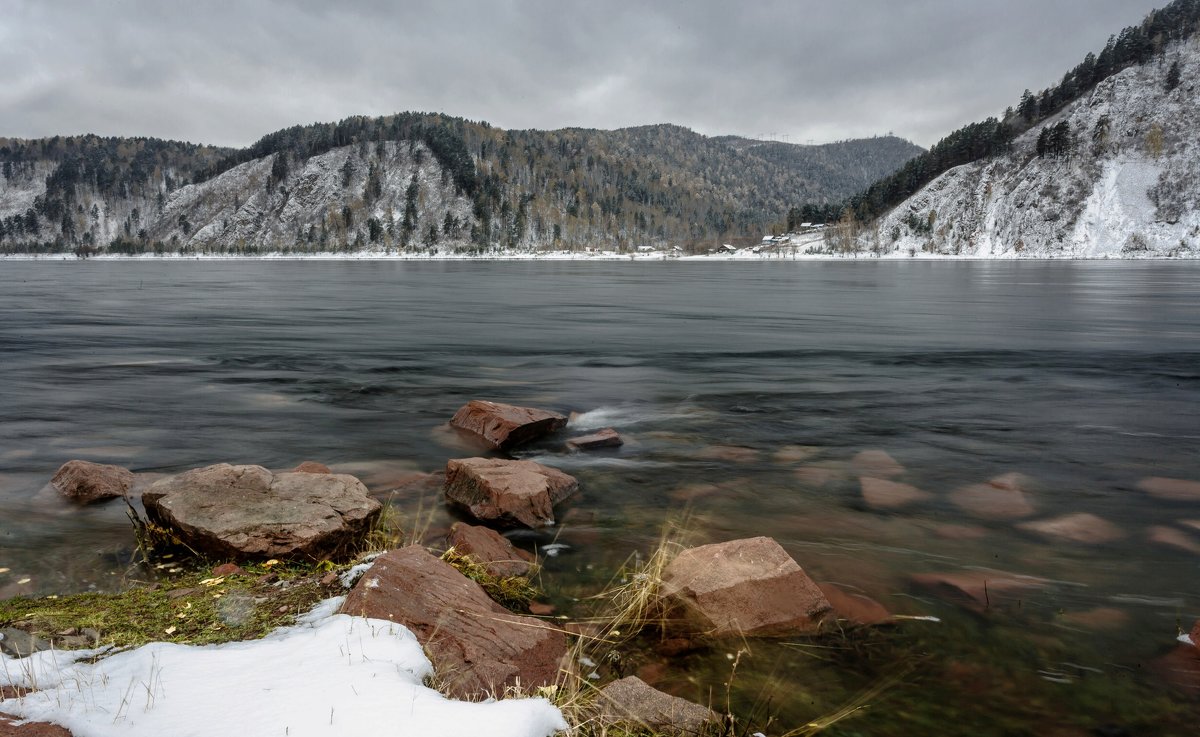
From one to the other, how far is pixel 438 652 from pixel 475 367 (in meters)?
18.3

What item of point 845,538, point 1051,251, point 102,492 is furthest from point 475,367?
point 1051,251

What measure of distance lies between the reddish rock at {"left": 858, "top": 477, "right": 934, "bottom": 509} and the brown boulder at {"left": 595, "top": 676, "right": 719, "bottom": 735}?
19.6 feet

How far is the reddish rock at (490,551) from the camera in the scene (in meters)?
6.74

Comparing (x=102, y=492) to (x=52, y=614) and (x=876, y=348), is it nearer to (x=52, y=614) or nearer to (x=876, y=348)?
(x=52, y=614)

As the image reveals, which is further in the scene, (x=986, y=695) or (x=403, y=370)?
(x=403, y=370)

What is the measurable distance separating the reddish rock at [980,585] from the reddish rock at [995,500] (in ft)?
6.58

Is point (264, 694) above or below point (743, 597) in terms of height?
above

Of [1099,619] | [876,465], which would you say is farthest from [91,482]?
[1099,619]

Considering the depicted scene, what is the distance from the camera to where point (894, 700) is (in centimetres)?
512

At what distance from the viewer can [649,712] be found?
13.8 ft

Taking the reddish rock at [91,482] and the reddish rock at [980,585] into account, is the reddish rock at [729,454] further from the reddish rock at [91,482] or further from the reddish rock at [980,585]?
the reddish rock at [91,482]

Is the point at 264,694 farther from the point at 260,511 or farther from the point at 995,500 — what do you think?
the point at 995,500

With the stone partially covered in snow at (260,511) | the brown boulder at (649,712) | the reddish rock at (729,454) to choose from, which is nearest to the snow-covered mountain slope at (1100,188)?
the reddish rock at (729,454)

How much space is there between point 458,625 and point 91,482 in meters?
7.06
